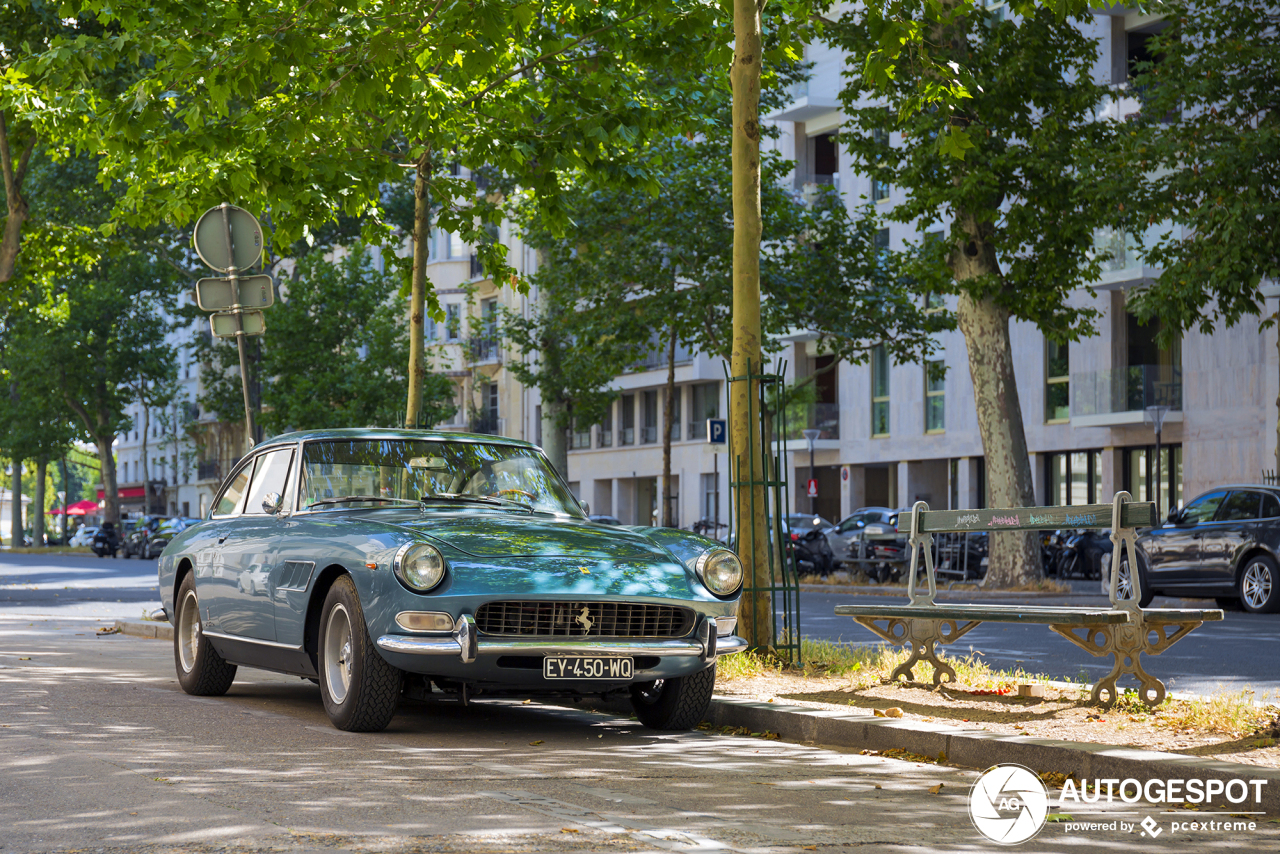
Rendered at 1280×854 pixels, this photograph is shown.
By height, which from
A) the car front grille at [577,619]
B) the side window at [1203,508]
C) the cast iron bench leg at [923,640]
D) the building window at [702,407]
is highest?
the building window at [702,407]

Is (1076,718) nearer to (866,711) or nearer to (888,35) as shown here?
(866,711)

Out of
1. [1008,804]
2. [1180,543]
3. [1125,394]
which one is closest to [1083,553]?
[1125,394]

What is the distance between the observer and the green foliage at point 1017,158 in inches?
979

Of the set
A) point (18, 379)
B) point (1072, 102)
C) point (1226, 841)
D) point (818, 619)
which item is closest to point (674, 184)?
point (1072, 102)

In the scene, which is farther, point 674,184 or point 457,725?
point 674,184

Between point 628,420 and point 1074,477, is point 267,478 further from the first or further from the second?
point 628,420

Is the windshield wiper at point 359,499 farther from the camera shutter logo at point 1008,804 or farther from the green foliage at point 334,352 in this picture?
the green foliage at point 334,352

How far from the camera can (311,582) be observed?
338 inches

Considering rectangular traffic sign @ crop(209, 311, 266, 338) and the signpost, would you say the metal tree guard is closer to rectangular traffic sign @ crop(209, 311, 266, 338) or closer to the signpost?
rectangular traffic sign @ crop(209, 311, 266, 338)

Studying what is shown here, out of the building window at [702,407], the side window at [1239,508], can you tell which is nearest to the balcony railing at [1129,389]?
the side window at [1239,508]

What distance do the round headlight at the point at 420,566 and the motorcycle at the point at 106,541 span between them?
56722mm

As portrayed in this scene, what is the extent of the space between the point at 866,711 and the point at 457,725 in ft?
7.15

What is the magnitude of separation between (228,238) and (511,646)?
781 centimetres

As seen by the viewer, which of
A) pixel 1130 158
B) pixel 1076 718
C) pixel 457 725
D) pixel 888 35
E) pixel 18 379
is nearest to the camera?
pixel 1076 718
